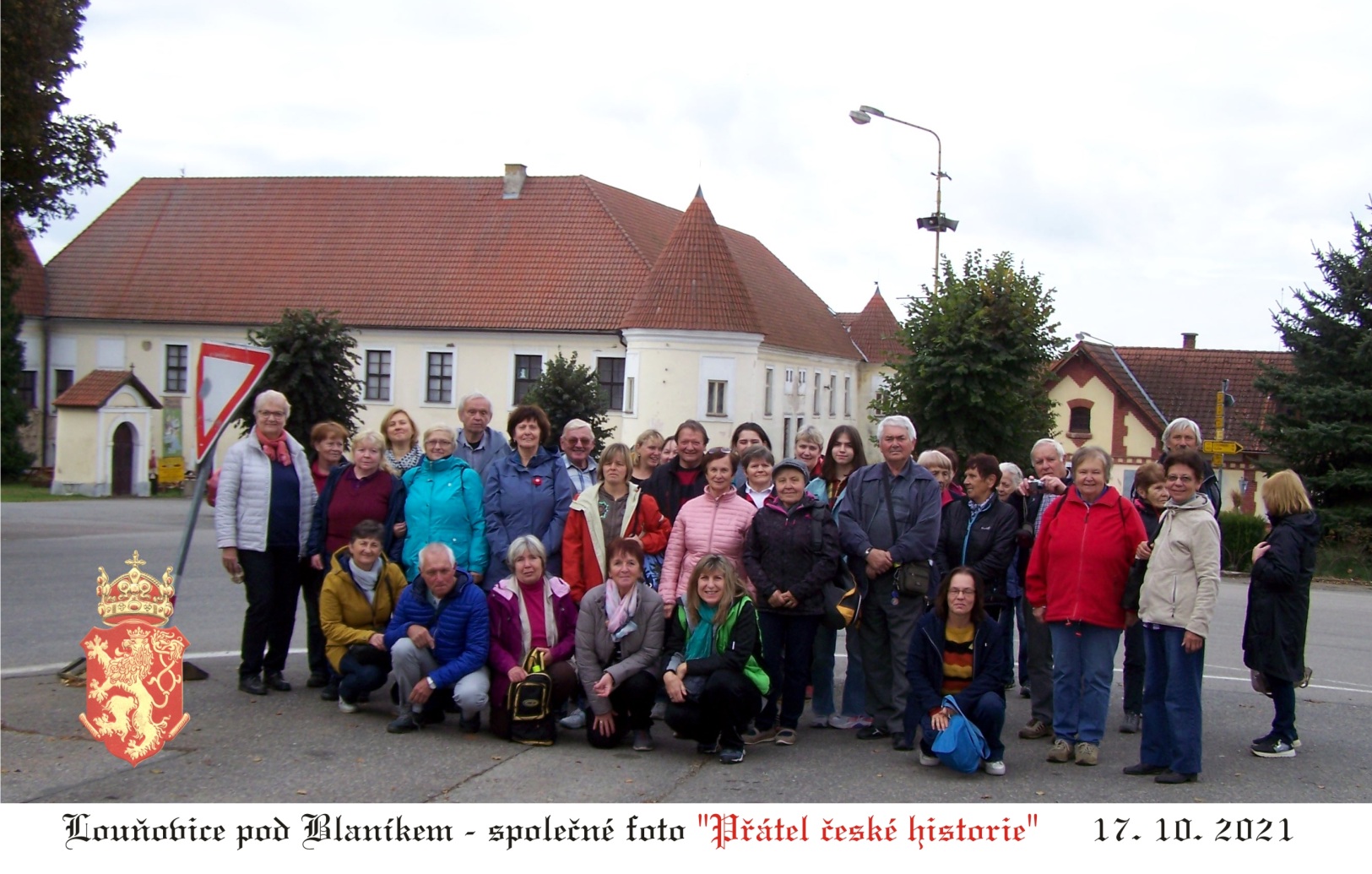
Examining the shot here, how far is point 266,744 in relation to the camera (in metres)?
7.23

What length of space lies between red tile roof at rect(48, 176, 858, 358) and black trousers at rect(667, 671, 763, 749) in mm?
40340

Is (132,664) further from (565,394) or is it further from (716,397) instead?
(716,397)

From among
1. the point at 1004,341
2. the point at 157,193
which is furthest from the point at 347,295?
the point at 1004,341

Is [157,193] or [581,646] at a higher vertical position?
[157,193]

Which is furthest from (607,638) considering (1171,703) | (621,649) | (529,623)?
(1171,703)

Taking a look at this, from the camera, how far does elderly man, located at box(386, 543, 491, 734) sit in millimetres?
7652

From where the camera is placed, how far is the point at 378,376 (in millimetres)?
52031

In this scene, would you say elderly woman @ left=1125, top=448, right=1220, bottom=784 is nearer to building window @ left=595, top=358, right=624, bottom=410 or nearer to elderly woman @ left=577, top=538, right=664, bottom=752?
elderly woman @ left=577, top=538, right=664, bottom=752

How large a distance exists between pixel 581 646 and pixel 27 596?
999cm

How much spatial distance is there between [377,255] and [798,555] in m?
48.4

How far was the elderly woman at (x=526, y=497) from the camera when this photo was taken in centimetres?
842

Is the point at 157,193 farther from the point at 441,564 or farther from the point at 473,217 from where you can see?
the point at 441,564

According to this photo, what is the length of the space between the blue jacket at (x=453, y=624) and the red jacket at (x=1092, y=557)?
3520 mm

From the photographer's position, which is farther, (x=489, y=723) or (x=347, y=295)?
(x=347, y=295)
